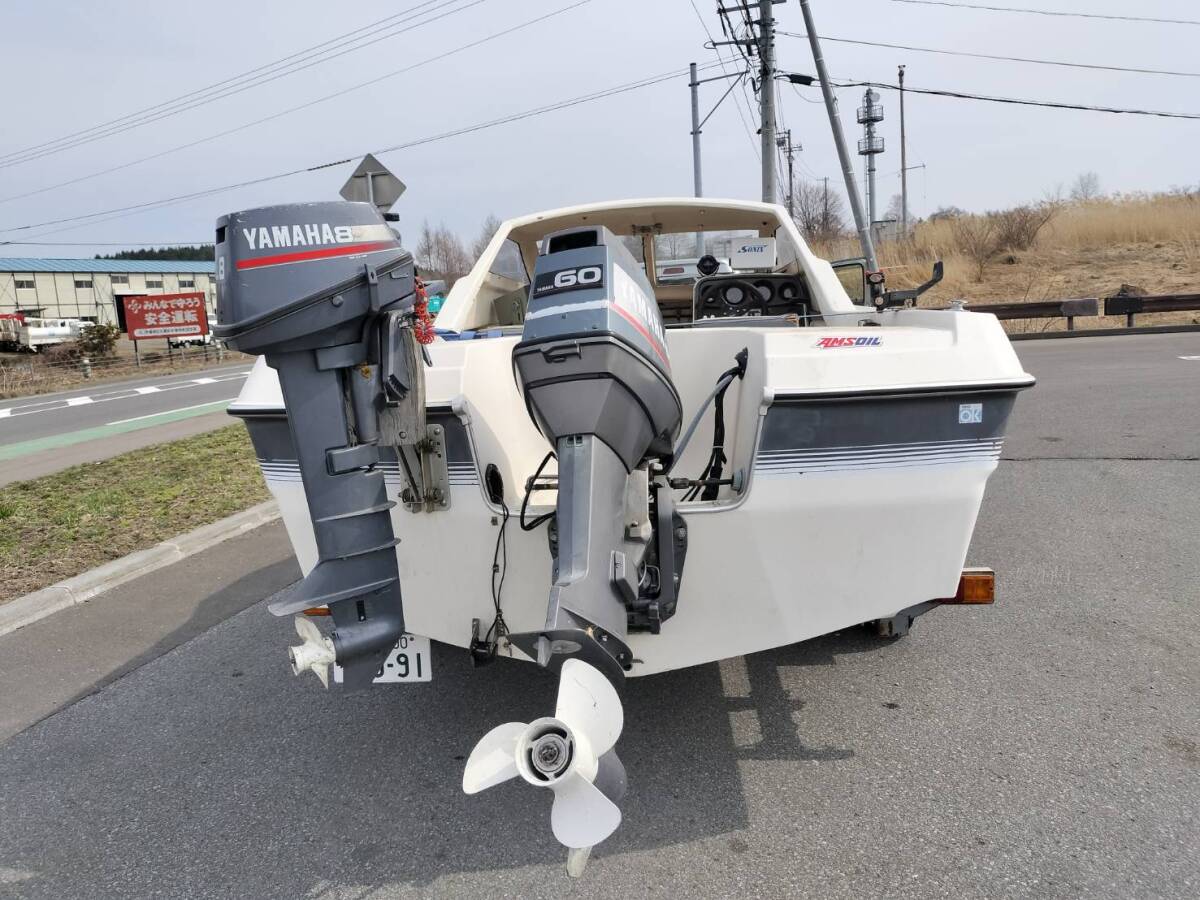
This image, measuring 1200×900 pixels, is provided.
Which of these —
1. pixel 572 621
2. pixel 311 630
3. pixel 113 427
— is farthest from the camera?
pixel 113 427

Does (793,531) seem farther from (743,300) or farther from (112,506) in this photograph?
(112,506)

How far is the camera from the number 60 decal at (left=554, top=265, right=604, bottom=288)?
8.38ft

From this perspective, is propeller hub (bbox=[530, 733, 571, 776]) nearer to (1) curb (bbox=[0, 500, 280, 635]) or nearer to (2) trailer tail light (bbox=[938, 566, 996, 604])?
(2) trailer tail light (bbox=[938, 566, 996, 604])

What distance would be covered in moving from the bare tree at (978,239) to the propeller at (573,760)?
3057 centimetres

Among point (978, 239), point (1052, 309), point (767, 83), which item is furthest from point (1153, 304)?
point (978, 239)

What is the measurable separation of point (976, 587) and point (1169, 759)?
79cm

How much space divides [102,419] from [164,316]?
791 inches

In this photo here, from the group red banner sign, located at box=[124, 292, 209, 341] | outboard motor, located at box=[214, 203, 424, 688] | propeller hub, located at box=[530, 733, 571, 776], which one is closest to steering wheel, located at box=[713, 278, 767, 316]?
outboard motor, located at box=[214, 203, 424, 688]

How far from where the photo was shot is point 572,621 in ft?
6.81

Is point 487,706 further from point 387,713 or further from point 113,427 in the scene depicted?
point 113,427

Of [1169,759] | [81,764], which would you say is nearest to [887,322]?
[1169,759]

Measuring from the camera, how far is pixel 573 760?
1.87 m

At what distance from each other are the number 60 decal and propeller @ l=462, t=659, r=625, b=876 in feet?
3.69

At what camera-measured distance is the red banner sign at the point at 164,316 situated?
106 feet
